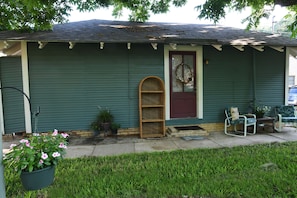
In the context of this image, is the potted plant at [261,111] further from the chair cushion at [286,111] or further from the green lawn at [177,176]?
the green lawn at [177,176]

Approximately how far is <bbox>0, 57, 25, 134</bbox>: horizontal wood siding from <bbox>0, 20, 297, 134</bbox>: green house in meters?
0.02

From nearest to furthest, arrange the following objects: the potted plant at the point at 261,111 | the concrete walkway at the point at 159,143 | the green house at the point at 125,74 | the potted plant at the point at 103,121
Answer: the concrete walkway at the point at 159,143, the green house at the point at 125,74, the potted plant at the point at 103,121, the potted plant at the point at 261,111

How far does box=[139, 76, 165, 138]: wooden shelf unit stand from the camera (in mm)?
5695

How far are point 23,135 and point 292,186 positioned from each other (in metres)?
5.85

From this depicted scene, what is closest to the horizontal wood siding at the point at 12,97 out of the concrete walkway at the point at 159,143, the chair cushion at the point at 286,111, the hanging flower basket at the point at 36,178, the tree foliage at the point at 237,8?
the concrete walkway at the point at 159,143

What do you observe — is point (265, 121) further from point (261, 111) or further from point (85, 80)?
point (85, 80)

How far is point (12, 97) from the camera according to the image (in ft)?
17.8

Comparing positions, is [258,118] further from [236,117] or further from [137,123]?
[137,123]

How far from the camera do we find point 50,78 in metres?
5.44

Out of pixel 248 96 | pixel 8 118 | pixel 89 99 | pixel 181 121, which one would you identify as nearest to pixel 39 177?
pixel 89 99

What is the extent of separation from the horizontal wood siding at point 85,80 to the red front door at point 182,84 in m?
0.53

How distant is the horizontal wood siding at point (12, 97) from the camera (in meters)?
5.36

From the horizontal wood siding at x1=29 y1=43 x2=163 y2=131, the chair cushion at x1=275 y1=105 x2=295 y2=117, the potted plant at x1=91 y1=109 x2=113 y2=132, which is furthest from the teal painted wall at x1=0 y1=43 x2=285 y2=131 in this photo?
the chair cushion at x1=275 y1=105 x2=295 y2=117

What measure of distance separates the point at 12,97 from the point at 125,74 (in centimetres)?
304
